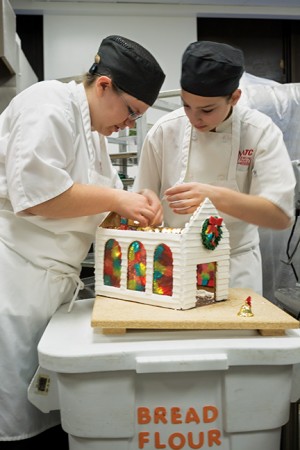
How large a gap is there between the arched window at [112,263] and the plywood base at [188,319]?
107 millimetres

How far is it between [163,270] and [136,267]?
0.08 m

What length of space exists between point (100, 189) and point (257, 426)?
1.99ft

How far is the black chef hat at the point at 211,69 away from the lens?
117cm

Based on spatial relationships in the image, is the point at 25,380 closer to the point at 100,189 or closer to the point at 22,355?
the point at 22,355

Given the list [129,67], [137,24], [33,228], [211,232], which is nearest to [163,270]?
[211,232]

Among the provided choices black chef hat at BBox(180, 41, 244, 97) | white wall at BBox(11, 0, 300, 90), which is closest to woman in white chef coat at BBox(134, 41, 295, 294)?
black chef hat at BBox(180, 41, 244, 97)

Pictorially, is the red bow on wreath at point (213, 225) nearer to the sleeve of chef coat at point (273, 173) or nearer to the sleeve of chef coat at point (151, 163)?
the sleeve of chef coat at point (273, 173)

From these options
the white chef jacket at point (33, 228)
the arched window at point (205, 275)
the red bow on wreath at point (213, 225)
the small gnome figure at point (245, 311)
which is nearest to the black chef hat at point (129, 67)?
the white chef jacket at point (33, 228)

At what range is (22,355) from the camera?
3.39 feet

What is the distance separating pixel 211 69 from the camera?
1.17 m

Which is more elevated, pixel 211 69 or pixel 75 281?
pixel 211 69

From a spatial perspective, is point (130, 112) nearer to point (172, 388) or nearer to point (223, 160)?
point (223, 160)

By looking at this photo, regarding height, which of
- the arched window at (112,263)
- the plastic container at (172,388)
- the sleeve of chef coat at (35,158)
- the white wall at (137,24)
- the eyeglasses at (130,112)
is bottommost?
the plastic container at (172,388)

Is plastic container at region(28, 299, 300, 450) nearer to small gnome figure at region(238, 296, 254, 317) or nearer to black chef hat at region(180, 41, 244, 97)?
small gnome figure at region(238, 296, 254, 317)
